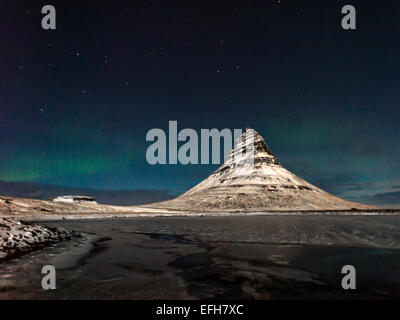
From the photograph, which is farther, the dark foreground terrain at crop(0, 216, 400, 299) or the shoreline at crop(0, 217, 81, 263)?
the shoreline at crop(0, 217, 81, 263)

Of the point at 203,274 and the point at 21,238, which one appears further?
the point at 21,238

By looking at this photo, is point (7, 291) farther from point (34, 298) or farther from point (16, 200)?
point (16, 200)

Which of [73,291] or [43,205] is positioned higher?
[73,291]

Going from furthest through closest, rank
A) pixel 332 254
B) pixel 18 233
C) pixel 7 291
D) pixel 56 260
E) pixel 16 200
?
pixel 16 200 → pixel 18 233 → pixel 332 254 → pixel 56 260 → pixel 7 291

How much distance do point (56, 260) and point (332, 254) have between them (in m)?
13.1

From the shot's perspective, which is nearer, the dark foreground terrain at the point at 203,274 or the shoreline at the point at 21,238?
the dark foreground terrain at the point at 203,274

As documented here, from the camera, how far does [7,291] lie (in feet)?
27.7

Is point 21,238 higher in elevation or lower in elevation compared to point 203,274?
lower
